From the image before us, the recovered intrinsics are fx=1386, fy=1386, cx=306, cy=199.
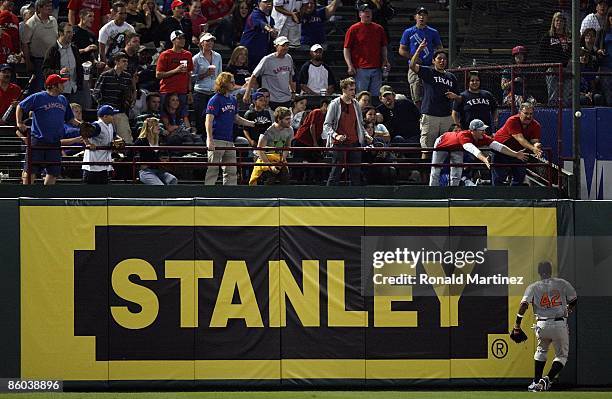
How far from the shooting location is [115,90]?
2214 cm

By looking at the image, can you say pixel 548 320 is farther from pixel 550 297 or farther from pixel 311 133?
pixel 311 133

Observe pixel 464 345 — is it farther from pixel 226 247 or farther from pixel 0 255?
pixel 0 255

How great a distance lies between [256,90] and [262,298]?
4465 mm

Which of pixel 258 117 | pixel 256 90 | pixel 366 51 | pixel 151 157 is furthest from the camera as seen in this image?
pixel 366 51

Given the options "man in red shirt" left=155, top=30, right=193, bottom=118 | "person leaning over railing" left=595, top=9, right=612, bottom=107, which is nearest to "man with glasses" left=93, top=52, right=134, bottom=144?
"man in red shirt" left=155, top=30, right=193, bottom=118

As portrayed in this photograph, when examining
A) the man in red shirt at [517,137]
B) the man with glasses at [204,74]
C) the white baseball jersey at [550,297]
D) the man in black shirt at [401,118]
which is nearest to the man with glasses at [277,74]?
the man with glasses at [204,74]

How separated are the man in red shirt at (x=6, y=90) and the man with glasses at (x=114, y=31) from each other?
209cm

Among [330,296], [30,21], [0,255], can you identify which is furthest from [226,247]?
[30,21]

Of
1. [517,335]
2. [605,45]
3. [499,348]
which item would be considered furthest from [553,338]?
[605,45]

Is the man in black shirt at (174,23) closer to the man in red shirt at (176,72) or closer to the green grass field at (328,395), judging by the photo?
the man in red shirt at (176,72)

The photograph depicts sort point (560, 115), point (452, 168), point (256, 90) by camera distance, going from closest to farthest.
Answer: point (452, 168), point (560, 115), point (256, 90)

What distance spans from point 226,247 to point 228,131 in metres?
2.11

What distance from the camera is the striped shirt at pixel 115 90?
22.1m

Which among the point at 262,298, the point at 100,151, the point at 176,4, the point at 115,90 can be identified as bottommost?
the point at 262,298
